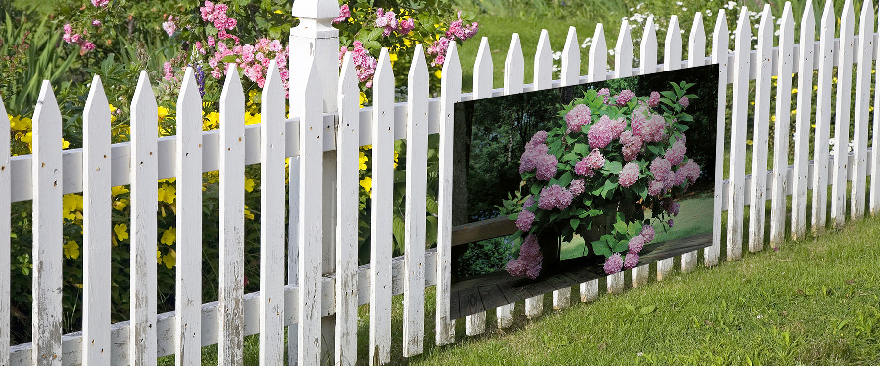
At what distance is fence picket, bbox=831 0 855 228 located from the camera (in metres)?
4.77

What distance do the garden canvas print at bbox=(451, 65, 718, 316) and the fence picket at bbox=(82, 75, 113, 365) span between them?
3.84ft

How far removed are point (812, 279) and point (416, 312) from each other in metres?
1.67

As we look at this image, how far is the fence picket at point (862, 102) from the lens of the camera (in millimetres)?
4875

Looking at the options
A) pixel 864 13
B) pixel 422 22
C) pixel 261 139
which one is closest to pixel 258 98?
pixel 422 22

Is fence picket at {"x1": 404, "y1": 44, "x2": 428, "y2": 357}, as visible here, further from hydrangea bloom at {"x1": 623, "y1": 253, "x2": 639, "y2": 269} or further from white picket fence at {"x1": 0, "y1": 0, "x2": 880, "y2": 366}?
hydrangea bloom at {"x1": 623, "y1": 253, "x2": 639, "y2": 269}

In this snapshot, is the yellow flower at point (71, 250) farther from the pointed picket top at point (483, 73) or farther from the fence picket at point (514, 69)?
the fence picket at point (514, 69)

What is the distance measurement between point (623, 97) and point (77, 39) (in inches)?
146

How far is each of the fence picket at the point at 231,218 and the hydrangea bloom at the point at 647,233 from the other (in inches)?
67.6

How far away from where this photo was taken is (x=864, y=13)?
4.83 m

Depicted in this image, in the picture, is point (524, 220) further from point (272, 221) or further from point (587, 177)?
point (272, 221)

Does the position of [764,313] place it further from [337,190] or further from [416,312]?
[337,190]

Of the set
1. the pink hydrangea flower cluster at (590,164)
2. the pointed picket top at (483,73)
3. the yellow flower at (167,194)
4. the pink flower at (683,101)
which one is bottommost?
the yellow flower at (167,194)

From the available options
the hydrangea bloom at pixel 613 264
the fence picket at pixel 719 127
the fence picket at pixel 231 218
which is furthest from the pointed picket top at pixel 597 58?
the fence picket at pixel 231 218

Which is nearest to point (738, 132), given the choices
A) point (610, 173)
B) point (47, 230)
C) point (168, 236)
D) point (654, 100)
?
point (654, 100)
